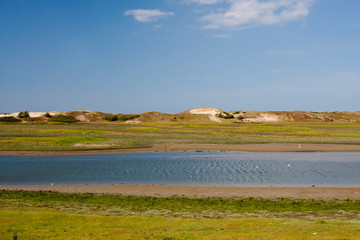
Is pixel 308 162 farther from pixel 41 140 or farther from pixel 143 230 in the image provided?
pixel 41 140

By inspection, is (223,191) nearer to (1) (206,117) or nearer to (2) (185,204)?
(2) (185,204)

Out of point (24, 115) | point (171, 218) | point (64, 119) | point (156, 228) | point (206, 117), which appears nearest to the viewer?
point (156, 228)

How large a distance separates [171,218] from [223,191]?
8173 mm

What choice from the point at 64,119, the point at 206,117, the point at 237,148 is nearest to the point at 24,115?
the point at 64,119

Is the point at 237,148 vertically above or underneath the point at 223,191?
above

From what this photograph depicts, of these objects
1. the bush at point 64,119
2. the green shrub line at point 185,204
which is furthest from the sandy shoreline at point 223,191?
the bush at point 64,119

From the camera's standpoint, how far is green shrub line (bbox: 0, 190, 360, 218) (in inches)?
699

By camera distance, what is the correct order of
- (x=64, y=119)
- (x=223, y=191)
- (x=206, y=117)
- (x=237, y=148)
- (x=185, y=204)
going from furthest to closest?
(x=206, y=117) < (x=64, y=119) < (x=237, y=148) < (x=223, y=191) < (x=185, y=204)

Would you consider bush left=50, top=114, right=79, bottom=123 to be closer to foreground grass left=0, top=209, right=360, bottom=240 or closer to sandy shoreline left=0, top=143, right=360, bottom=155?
sandy shoreline left=0, top=143, right=360, bottom=155

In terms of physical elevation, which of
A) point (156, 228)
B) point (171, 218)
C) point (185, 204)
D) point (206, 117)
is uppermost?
point (206, 117)

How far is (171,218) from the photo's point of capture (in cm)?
1562

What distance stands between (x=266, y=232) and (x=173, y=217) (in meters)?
4.90

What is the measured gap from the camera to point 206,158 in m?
40.8

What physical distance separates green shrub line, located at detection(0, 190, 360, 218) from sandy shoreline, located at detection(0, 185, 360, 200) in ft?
4.12
